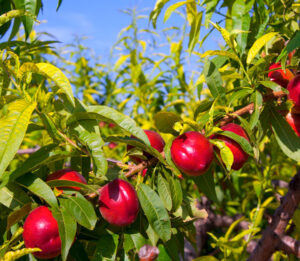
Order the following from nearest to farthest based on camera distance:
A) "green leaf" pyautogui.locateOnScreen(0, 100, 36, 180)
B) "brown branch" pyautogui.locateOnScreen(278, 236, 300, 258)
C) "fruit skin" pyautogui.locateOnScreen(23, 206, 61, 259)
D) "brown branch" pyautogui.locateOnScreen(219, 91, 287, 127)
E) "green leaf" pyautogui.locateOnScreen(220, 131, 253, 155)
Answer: "green leaf" pyautogui.locateOnScreen(0, 100, 36, 180) → "fruit skin" pyautogui.locateOnScreen(23, 206, 61, 259) → "green leaf" pyautogui.locateOnScreen(220, 131, 253, 155) → "brown branch" pyautogui.locateOnScreen(219, 91, 287, 127) → "brown branch" pyautogui.locateOnScreen(278, 236, 300, 258)

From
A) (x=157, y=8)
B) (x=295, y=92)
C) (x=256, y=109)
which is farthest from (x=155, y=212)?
(x=157, y=8)

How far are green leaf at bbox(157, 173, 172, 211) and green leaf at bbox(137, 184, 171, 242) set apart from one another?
0.04m

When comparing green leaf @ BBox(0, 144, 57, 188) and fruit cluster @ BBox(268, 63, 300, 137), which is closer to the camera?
green leaf @ BBox(0, 144, 57, 188)

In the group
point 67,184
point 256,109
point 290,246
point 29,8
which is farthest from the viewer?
point 290,246

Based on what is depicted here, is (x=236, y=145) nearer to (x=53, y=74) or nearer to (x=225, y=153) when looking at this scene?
(x=225, y=153)

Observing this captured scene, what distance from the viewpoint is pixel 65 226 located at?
2.12 ft

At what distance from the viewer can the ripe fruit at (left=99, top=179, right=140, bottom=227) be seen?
0.74m

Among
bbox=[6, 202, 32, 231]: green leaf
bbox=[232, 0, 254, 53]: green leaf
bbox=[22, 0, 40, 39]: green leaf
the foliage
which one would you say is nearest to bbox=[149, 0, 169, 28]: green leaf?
the foliage

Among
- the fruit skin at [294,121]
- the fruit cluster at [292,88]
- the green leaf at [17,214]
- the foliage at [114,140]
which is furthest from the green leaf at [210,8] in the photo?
the green leaf at [17,214]

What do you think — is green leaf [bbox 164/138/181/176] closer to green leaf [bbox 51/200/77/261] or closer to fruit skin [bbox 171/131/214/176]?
fruit skin [bbox 171/131/214/176]

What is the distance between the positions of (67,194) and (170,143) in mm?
258

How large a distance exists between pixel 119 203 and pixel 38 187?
16cm

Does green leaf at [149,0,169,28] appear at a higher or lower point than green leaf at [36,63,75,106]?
higher

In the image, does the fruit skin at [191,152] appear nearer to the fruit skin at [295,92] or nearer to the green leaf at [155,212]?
the green leaf at [155,212]
